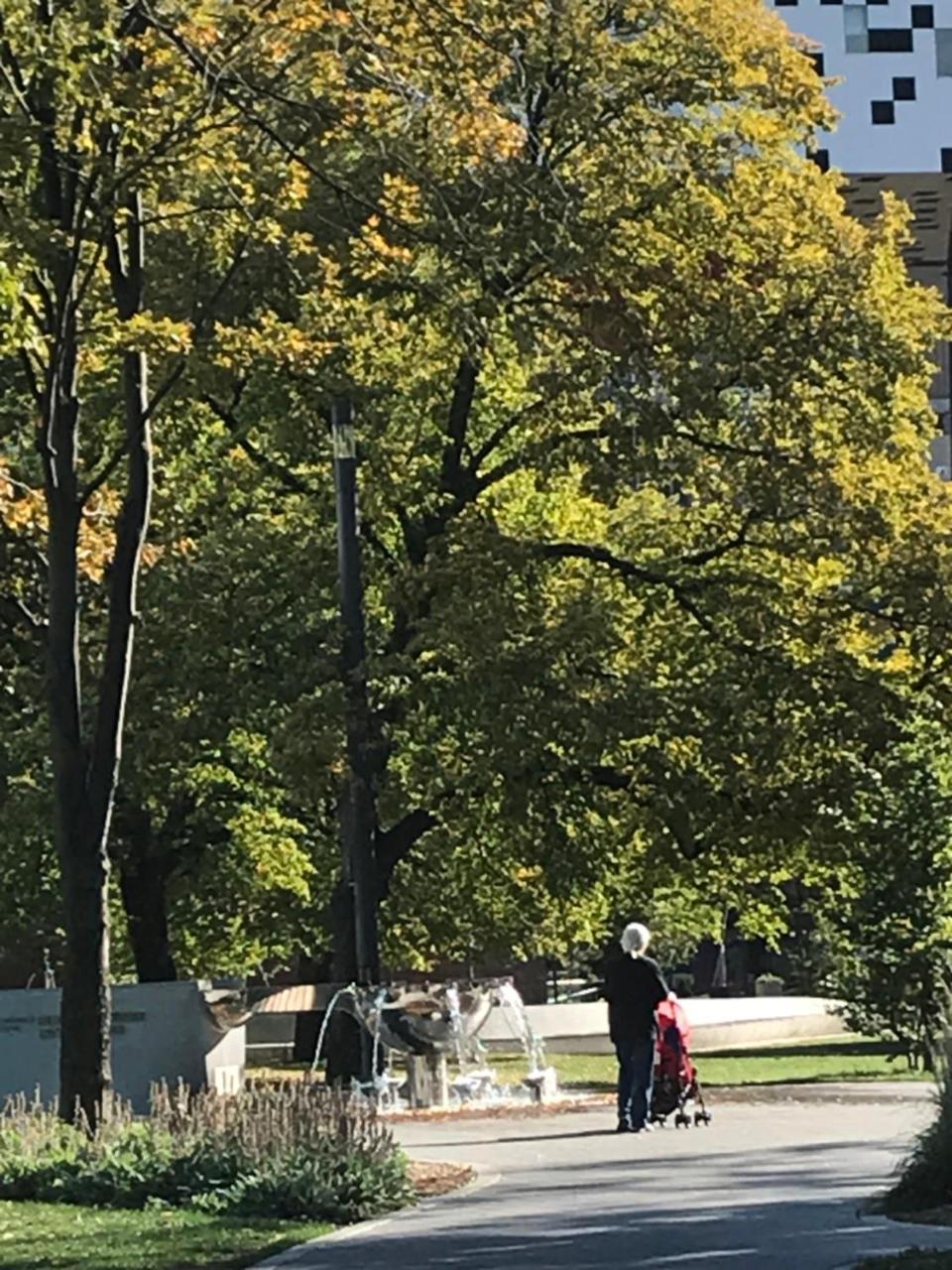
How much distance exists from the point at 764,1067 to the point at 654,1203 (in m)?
19.7

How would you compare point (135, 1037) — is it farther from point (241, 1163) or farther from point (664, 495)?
point (241, 1163)

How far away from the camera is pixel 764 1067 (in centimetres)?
3338

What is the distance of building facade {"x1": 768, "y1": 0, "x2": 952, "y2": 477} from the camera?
7625 cm

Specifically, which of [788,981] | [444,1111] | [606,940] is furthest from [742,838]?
[788,981]

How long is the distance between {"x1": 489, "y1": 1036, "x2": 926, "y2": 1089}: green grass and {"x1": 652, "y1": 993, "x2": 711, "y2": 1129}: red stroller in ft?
22.6

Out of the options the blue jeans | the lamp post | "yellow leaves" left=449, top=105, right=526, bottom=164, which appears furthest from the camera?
the lamp post

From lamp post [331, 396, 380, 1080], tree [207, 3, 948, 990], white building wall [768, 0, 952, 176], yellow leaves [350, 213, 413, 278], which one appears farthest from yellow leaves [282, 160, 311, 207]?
white building wall [768, 0, 952, 176]

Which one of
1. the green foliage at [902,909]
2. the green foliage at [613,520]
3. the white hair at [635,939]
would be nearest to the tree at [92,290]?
the white hair at [635,939]

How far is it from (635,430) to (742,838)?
5.15 m

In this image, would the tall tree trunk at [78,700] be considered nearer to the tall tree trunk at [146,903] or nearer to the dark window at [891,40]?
the tall tree trunk at [146,903]

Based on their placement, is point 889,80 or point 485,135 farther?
point 889,80


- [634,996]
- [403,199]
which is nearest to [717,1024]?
[634,996]

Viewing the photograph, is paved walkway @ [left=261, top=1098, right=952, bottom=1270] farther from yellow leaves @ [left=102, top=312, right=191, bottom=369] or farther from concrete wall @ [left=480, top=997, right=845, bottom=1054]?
concrete wall @ [left=480, top=997, right=845, bottom=1054]

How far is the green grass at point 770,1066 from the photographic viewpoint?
29109 mm
